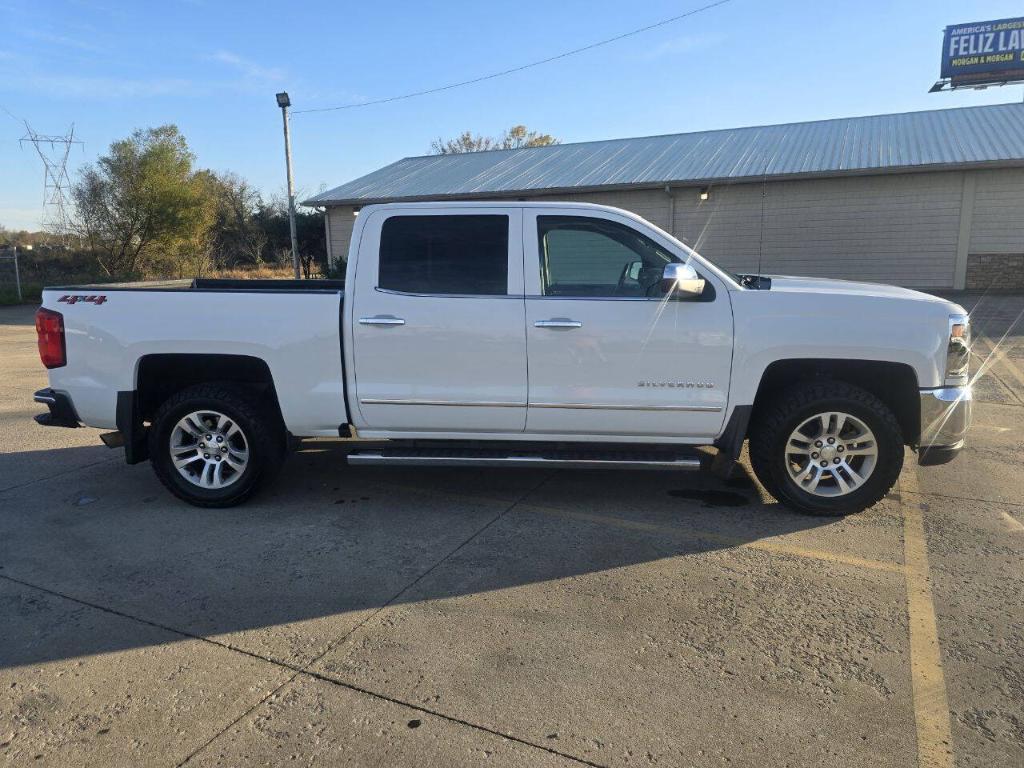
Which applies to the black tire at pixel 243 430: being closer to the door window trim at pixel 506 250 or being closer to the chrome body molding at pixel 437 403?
the chrome body molding at pixel 437 403

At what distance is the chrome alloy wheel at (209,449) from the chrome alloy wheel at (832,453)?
3676mm

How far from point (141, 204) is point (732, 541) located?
3357 cm

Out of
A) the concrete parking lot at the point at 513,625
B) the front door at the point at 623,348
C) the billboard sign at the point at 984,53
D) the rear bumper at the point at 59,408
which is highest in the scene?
the billboard sign at the point at 984,53

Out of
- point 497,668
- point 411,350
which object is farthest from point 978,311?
point 497,668

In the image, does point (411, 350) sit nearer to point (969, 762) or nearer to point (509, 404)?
point (509, 404)

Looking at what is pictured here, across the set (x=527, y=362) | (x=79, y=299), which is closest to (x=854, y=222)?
(x=527, y=362)

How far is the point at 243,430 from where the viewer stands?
4.78 m

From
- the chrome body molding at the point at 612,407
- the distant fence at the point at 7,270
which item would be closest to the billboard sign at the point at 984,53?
the chrome body molding at the point at 612,407

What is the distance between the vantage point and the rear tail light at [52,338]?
468 cm

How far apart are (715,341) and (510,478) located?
1946 millimetres

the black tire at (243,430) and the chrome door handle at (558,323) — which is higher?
the chrome door handle at (558,323)

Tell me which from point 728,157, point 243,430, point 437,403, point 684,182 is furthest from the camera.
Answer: point 728,157

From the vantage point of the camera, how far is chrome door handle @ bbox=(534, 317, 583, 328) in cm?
446

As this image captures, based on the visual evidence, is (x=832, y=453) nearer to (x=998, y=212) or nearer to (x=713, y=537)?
(x=713, y=537)
